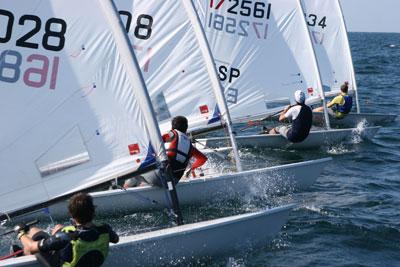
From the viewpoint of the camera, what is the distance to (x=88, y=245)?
4.47 metres

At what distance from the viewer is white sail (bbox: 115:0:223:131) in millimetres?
7516

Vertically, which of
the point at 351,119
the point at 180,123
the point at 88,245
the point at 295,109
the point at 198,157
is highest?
the point at 180,123

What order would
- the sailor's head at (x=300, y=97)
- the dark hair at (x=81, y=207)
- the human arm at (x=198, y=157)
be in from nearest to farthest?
the dark hair at (x=81, y=207) → the human arm at (x=198, y=157) → the sailor's head at (x=300, y=97)

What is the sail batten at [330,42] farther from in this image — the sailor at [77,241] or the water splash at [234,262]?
the sailor at [77,241]

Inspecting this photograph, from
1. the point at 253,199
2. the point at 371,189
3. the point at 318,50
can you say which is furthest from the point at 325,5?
the point at 253,199

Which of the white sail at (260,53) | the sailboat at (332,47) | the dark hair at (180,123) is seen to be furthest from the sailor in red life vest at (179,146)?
the sailboat at (332,47)

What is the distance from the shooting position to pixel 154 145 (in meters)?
5.85

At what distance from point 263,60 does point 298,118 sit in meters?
1.38

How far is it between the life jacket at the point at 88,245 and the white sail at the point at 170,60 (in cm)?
357

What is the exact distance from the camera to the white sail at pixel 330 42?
1337 cm

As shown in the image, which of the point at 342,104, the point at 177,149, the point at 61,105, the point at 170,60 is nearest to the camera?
the point at 61,105

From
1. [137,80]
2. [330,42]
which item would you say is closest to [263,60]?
[330,42]

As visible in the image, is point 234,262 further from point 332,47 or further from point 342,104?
point 332,47

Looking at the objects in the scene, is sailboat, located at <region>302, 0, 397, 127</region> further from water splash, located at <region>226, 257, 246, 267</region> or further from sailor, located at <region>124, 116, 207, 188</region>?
water splash, located at <region>226, 257, 246, 267</region>
